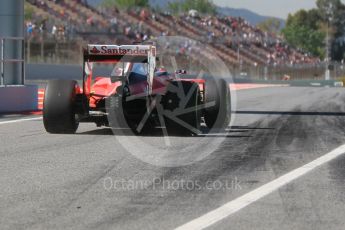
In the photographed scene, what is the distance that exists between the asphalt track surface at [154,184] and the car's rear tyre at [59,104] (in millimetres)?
227

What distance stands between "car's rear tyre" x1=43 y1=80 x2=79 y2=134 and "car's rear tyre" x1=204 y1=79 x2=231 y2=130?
2.24 m

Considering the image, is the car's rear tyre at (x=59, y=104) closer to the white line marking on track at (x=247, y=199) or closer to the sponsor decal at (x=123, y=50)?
the sponsor decal at (x=123, y=50)

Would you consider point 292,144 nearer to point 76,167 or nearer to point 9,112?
point 76,167

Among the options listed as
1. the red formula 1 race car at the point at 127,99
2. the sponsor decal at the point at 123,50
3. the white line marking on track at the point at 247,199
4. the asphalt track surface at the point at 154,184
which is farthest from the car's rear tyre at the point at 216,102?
the white line marking on track at the point at 247,199

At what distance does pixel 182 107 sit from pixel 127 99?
0.84 meters

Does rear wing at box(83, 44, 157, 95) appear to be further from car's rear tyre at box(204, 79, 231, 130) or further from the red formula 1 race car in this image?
car's rear tyre at box(204, 79, 231, 130)

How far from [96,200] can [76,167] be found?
6.69ft

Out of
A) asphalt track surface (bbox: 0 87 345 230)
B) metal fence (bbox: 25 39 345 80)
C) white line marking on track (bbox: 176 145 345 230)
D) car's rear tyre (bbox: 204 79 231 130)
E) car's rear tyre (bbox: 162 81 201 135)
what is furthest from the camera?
metal fence (bbox: 25 39 345 80)

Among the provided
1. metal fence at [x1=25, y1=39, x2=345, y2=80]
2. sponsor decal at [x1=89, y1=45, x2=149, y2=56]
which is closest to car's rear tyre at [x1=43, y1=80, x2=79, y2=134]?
sponsor decal at [x1=89, y1=45, x2=149, y2=56]

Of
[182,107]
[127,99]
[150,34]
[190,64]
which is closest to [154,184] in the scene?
[127,99]

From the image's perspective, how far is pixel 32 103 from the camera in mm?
18641

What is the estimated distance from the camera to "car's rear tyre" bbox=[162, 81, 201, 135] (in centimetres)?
1199

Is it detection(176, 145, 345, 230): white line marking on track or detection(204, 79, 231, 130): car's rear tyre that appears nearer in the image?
detection(176, 145, 345, 230): white line marking on track

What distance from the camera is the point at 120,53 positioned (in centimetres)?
1189
